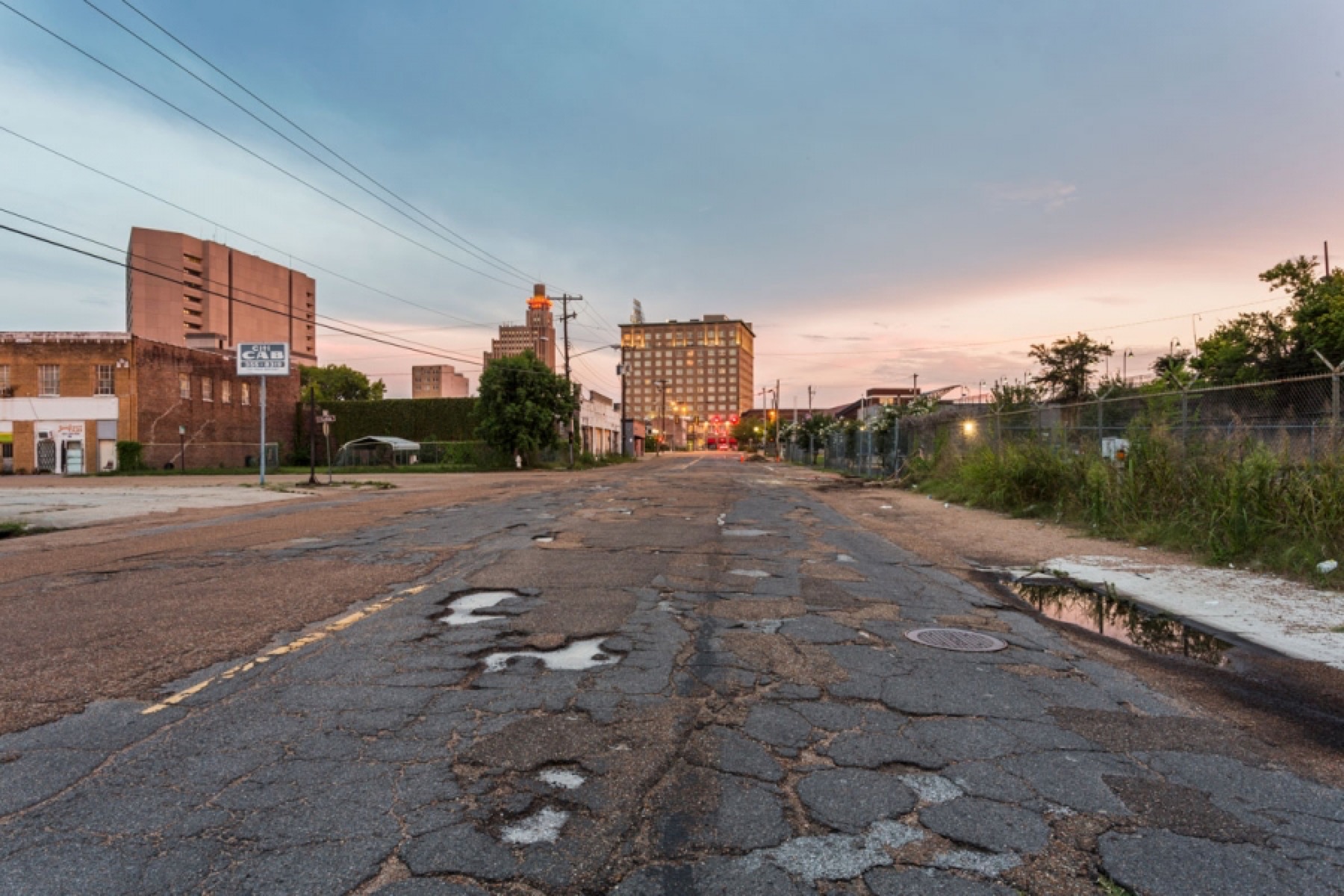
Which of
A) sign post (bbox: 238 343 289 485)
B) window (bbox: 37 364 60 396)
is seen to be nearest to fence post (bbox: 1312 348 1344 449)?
sign post (bbox: 238 343 289 485)

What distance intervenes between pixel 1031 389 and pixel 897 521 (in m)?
8.23

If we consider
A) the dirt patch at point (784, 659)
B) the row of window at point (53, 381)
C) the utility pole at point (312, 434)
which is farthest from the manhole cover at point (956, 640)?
the row of window at point (53, 381)

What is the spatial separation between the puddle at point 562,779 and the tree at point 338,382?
94456mm

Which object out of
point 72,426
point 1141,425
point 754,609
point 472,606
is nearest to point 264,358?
point 72,426

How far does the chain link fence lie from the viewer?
10070mm

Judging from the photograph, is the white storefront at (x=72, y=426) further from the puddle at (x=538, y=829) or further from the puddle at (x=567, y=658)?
the puddle at (x=538, y=829)

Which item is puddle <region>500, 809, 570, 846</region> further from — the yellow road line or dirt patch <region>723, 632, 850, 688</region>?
the yellow road line

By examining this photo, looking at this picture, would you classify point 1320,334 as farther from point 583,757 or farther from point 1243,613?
point 583,757

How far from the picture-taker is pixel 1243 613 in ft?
22.2

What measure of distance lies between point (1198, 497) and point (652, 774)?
412 inches

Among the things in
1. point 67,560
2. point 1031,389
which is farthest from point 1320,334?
point 67,560

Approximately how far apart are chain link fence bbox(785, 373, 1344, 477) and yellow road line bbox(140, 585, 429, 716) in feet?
32.7

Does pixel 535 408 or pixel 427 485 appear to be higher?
pixel 535 408

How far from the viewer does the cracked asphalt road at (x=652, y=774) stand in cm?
255
